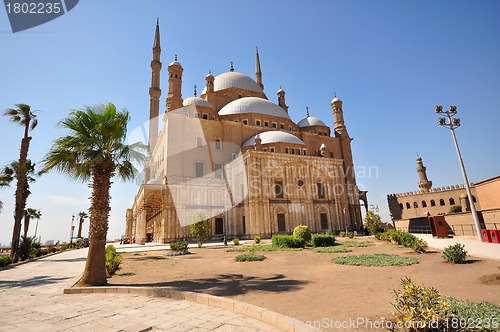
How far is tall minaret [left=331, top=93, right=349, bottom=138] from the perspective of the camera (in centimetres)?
4281

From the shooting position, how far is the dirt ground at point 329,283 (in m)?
4.61

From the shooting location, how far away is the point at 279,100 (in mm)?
47688

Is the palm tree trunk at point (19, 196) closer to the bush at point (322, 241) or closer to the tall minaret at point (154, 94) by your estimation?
the tall minaret at point (154, 94)

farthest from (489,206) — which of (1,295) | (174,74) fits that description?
(174,74)

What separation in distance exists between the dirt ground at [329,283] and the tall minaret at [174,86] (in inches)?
1079

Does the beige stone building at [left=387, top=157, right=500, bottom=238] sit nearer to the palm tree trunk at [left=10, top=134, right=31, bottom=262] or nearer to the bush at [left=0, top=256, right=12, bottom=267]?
the bush at [left=0, top=256, right=12, bottom=267]

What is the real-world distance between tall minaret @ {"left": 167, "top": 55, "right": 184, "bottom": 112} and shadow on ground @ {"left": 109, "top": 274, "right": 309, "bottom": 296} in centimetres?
2896

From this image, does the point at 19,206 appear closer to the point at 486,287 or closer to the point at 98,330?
the point at 98,330

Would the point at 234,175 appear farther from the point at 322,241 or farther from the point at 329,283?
the point at 329,283

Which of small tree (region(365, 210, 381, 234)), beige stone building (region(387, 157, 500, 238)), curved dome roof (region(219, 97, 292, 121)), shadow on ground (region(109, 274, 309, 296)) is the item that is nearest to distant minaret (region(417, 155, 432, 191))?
beige stone building (region(387, 157, 500, 238))

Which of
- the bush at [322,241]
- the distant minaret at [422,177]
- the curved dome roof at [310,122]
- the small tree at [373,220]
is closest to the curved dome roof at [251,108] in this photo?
the curved dome roof at [310,122]

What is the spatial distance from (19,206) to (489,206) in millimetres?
34717

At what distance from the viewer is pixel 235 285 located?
6.87 meters

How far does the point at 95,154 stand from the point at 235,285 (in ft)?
19.6
